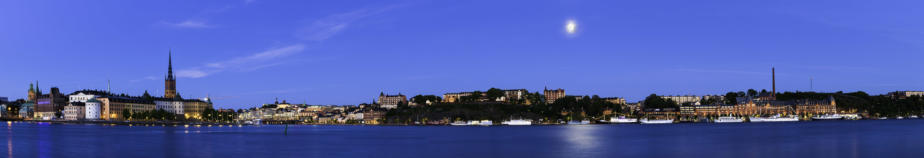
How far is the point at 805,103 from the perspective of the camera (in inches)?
6905

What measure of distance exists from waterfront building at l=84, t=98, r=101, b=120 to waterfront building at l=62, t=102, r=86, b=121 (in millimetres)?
2280

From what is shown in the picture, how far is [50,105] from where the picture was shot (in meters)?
158

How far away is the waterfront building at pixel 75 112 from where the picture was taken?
14800 centimetres

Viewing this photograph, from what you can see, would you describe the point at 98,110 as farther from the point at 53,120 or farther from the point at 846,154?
the point at 846,154

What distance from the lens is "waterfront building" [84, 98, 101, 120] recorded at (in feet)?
477

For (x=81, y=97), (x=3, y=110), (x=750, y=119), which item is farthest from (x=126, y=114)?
(x=750, y=119)

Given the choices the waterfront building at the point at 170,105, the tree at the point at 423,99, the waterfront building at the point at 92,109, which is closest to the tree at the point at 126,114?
the waterfront building at the point at 92,109

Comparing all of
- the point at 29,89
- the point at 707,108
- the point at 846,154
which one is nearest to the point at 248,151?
the point at 846,154

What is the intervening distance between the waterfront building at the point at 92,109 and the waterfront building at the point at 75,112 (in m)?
2.28

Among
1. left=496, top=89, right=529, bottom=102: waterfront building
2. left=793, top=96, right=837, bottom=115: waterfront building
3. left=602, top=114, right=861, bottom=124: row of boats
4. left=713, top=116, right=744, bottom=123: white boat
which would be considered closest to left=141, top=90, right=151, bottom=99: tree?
left=496, top=89, right=529, bottom=102: waterfront building

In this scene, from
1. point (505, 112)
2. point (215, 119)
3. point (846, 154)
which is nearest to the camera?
point (846, 154)

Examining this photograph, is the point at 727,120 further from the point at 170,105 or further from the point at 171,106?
the point at 170,105

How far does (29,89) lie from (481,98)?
112m

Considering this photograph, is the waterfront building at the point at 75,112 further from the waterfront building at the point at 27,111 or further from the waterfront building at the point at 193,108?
the waterfront building at the point at 193,108
